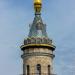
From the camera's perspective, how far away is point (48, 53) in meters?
66.3

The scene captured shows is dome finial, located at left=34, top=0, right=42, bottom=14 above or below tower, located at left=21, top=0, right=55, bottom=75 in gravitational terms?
above

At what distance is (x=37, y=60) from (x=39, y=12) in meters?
7.81

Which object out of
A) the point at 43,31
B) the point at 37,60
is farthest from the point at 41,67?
the point at 43,31

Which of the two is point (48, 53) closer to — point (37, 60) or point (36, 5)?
point (37, 60)

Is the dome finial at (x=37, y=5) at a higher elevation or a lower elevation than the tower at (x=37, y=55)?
higher

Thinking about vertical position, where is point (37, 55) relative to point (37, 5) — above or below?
below

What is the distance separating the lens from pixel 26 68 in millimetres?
66312

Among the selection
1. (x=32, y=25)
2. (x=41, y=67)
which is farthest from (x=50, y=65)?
(x=32, y=25)

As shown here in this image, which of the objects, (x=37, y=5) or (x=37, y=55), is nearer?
(x=37, y=55)

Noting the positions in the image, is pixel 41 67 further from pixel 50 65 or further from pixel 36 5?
pixel 36 5

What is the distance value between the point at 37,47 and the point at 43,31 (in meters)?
3.07

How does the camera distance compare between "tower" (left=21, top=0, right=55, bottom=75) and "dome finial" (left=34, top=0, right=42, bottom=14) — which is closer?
"tower" (left=21, top=0, right=55, bottom=75)

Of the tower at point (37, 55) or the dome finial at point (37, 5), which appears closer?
the tower at point (37, 55)

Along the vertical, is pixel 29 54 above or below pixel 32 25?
below
